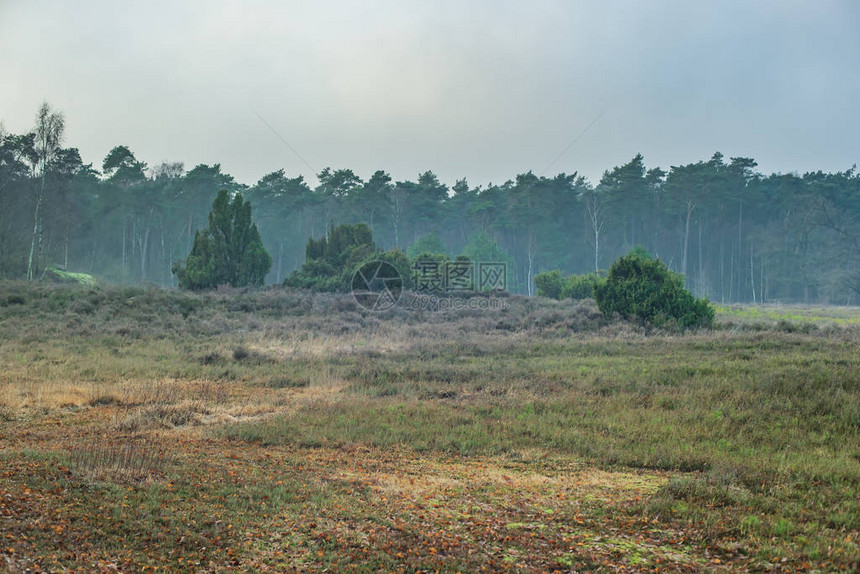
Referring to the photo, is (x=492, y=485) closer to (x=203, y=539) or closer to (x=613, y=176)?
(x=203, y=539)

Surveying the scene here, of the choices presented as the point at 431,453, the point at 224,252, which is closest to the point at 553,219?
the point at 224,252

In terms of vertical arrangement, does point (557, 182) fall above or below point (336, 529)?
above

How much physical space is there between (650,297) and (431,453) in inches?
769

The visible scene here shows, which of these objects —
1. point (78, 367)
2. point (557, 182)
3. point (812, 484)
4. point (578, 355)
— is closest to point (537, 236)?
point (557, 182)

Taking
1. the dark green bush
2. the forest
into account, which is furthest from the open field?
the forest

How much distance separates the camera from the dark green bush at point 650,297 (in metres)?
26.7

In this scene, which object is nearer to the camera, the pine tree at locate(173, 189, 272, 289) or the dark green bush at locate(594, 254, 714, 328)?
the dark green bush at locate(594, 254, 714, 328)

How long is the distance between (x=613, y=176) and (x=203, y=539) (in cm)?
7890

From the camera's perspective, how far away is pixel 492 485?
28.3ft

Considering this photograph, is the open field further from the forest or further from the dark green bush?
the forest

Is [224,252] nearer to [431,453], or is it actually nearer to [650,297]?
[650,297]

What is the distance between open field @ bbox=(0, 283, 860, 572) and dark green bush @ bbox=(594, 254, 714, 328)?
358cm

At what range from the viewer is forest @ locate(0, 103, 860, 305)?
70188mm

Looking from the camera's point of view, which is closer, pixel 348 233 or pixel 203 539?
pixel 203 539
